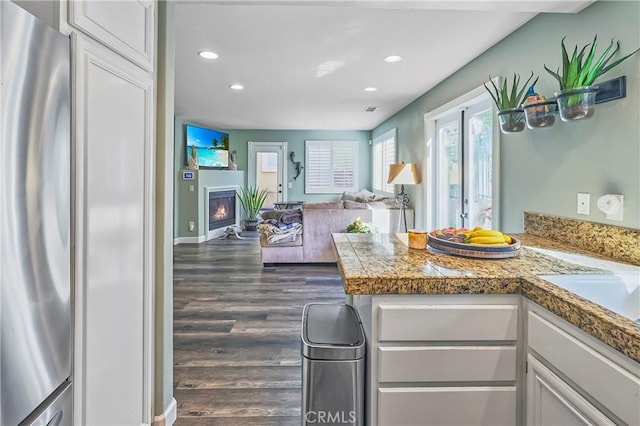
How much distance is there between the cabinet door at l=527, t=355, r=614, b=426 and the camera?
3.16 feet

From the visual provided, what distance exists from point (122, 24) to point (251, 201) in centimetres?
669

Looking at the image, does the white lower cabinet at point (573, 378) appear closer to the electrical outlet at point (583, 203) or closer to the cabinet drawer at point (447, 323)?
the cabinet drawer at point (447, 323)

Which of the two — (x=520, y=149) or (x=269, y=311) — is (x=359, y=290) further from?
(x=269, y=311)

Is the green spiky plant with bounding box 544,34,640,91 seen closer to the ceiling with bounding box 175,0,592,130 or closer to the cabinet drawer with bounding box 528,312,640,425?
the ceiling with bounding box 175,0,592,130

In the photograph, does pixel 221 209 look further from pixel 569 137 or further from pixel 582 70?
Result: pixel 582 70

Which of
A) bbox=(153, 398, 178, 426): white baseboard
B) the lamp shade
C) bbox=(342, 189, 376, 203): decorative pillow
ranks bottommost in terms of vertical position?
bbox=(153, 398, 178, 426): white baseboard

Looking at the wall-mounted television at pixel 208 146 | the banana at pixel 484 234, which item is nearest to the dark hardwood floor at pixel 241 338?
the banana at pixel 484 234

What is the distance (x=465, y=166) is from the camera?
3725 mm

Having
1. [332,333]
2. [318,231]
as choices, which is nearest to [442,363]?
[332,333]

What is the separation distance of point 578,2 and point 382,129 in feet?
17.6

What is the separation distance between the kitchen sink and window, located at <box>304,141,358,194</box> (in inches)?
285

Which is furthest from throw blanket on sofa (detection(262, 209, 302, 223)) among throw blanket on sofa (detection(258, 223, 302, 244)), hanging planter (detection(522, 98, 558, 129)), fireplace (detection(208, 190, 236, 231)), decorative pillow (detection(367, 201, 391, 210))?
hanging planter (detection(522, 98, 558, 129))

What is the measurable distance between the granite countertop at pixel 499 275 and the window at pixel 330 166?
6.73m

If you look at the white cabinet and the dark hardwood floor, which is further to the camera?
the dark hardwood floor
